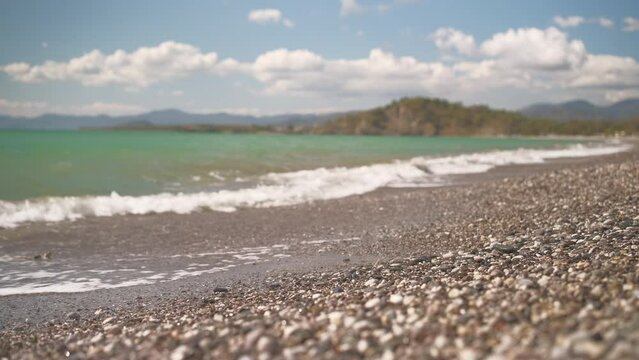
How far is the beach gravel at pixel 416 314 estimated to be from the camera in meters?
5.19

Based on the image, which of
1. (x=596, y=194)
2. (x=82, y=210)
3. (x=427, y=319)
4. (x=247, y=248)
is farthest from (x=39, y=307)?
(x=596, y=194)

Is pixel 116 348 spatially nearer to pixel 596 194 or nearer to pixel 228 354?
pixel 228 354

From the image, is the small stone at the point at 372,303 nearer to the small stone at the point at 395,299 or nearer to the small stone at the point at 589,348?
the small stone at the point at 395,299

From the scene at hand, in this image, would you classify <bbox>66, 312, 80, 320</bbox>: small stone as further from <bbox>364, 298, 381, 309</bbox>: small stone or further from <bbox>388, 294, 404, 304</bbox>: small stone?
<bbox>388, 294, 404, 304</bbox>: small stone

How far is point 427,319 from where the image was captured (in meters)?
5.96

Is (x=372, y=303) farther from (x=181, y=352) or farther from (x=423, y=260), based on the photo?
(x=423, y=260)

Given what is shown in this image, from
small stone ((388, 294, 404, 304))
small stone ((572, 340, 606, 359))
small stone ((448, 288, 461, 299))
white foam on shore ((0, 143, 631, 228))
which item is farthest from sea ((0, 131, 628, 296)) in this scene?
small stone ((572, 340, 606, 359))

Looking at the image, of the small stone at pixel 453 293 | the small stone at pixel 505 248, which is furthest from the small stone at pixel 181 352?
the small stone at pixel 505 248

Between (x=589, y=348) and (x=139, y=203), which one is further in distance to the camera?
(x=139, y=203)

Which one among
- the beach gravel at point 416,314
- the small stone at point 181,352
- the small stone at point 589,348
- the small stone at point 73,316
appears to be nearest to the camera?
the small stone at point 589,348

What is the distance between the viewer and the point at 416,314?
20.3 ft

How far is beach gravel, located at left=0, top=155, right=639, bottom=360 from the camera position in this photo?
5191 mm

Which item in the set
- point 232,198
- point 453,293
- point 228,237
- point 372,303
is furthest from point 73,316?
point 232,198

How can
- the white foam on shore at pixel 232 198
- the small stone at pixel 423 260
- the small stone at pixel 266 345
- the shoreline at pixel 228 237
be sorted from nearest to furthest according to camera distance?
the small stone at pixel 266 345, the shoreline at pixel 228 237, the small stone at pixel 423 260, the white foam on shore at pixel 232 198
